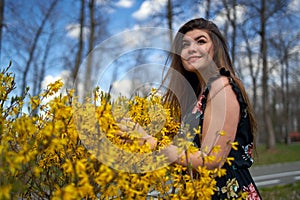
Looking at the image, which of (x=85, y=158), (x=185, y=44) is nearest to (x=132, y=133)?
(x=85, y=158)

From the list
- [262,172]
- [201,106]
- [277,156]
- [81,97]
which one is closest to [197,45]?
[201,106]

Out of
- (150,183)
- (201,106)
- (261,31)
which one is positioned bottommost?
(150,183)

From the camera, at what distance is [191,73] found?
87.1 inches

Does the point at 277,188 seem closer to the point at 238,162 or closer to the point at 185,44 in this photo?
the point at 238,162

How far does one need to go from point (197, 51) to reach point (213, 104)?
40cm

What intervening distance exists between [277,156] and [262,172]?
15.1 ft

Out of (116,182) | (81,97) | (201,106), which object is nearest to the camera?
(116,182)

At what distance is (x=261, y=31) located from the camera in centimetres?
1634

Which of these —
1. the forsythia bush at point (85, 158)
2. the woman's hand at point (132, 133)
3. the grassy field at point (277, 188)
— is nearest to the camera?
the forsythia bush at point (85, 158)

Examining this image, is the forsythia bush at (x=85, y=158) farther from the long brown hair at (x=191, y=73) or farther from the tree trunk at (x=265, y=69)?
the tree trunk at (x=265, y=69)

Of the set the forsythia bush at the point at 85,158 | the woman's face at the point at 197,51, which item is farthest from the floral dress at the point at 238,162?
the forsythia bush at the point at 85,158

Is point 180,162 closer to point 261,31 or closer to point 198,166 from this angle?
point 198,166

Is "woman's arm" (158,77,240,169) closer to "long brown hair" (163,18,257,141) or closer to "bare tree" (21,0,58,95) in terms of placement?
"long brown hair" (163,18,257,141)

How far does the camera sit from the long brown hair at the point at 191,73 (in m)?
1.95
